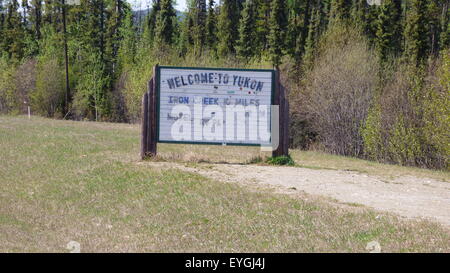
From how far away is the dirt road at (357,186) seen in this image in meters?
9.31

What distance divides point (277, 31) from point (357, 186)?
2049 inches

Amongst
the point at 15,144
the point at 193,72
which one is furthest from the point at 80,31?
the point at 193,72

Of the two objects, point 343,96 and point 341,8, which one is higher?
point 341,8

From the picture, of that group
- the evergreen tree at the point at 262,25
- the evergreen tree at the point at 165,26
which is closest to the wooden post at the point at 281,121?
the evergreen tree at the point at 165,26

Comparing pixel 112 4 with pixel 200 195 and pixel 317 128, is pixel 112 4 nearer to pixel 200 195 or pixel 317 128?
pixel 317 128

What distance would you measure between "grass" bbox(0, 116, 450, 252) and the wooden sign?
827 mm

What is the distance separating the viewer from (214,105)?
14.1 metres

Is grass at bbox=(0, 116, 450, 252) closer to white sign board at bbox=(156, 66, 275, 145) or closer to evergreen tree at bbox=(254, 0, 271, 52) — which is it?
white sign board at bbox=(156, 66, 275, 145)

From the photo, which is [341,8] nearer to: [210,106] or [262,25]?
[262,25]

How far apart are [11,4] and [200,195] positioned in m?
80.5

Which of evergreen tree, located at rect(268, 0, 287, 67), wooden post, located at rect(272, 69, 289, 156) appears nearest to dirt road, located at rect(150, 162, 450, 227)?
wooden post, located at rect(272, 69, 289, 156)

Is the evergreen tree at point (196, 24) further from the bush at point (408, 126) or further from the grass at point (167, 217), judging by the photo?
the grass at point (167, 217)

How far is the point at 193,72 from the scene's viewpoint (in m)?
14.1
